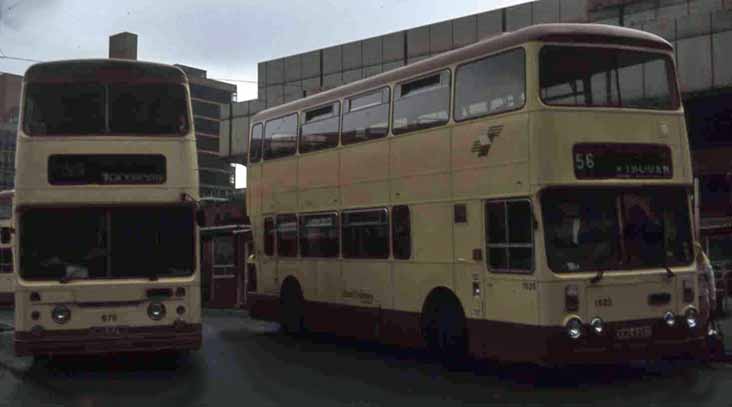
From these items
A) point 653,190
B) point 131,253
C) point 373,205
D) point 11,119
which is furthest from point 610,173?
point 11,119

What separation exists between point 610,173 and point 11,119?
98712 mm

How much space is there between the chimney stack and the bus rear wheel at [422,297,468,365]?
4343 centimetres

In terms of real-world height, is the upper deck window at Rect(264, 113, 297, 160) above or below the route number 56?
above

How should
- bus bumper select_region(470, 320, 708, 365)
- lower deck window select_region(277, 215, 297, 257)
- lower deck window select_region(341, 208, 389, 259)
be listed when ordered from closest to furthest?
bus bumper select_region(470, 320, 708, 365)
lower deck window select_region(341, 208, 389, 259)
lower deck window select_region(277, 215, 297, 257)

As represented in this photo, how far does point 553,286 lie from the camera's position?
471 inches

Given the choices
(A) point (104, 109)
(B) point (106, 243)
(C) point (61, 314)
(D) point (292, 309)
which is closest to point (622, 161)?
(B) point (106, 243)

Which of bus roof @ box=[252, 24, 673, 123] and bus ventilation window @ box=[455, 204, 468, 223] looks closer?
bus roof @ box=[252, 24, 673, 123]

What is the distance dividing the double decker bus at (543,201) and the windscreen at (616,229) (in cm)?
2

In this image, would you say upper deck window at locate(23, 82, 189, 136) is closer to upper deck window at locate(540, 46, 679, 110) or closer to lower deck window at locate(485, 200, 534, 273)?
lower deck window at locate(485, 200, 534, 273)

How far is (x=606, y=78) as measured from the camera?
41.9ft

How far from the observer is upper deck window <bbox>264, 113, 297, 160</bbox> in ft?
63.2

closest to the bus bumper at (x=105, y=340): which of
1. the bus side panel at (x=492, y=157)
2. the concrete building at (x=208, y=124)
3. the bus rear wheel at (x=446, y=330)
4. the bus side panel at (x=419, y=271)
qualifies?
the bus side panel at (x=419, y=271)

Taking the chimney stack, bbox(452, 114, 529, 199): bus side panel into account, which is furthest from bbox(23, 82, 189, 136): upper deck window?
the chimney stack

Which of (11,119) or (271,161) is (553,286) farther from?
(11,119)
